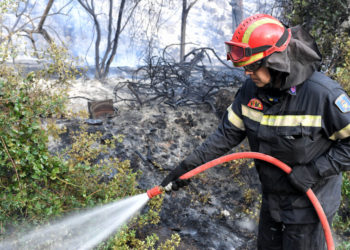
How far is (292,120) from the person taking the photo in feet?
6.61

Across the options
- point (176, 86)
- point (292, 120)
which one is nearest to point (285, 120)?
point (292, 120)

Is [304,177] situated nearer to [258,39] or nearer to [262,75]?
[262,75]

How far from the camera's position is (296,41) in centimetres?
198

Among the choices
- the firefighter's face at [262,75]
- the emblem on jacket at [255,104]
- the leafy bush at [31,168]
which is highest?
the firefighter's face at [262,75]

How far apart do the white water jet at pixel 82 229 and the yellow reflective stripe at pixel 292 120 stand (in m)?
1.26

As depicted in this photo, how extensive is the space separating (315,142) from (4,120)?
7.52 feet

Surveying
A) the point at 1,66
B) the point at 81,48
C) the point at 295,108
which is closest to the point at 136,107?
the point at 1,66

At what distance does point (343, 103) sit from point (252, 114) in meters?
0.58

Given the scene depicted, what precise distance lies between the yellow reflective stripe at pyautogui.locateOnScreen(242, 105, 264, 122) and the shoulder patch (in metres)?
0.47

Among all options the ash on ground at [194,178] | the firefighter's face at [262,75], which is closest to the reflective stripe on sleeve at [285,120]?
the firefighter's face at [262,75]

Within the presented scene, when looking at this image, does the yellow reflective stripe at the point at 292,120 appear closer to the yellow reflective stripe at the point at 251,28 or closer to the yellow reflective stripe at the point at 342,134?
the yellow reflective stripe at the point at 342,134

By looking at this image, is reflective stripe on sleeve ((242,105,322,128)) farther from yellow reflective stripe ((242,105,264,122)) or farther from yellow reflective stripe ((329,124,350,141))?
yellow reflective stripe ((329,124,350,141))

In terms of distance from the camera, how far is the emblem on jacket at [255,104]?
216 cm

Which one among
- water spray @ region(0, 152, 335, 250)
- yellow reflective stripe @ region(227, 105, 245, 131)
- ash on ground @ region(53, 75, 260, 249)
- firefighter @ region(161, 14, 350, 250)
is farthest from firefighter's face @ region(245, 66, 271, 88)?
ash on ground @ region(53, 75, 260, 249)
